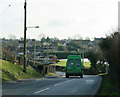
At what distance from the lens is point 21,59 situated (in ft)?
157

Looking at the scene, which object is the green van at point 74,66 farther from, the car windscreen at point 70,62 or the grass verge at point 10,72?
the grass verge at point 10,72

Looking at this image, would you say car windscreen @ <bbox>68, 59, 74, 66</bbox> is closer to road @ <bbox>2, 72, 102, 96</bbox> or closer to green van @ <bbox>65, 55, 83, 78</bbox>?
green van @ <bbox>65, 55, 83, 78</bbox>

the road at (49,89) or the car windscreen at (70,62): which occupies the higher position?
the car windscreen at (70,62)

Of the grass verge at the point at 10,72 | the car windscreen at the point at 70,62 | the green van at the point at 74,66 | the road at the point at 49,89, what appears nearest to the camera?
the road at the point at 49,89

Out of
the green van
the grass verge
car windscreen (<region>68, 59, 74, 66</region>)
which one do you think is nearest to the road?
the grass verge

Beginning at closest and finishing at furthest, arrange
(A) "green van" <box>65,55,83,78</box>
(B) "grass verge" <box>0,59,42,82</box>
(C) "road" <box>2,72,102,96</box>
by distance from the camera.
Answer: (C) "road" <box>2,72,102,96</box>, (B) "grass verge" <box>0,59,42,82</box>, (A) "green van" <box>65,55,83,78</box>

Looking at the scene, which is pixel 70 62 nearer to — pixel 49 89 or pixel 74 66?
pixel 74 66

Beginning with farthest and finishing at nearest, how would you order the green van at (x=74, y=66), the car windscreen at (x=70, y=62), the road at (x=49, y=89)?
the car windscreen at (x=70, y=62) → the green van at (x=74, y=66) → the road at (x=49, y=89)

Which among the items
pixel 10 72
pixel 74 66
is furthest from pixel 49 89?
pixel 74 66

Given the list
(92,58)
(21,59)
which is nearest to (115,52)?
(21,59)

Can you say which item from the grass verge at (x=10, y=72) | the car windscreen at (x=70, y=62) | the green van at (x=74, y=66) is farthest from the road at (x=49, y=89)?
the car windscreen at (x=70, y=62)

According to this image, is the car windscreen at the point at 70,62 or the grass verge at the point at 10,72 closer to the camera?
the grass verge at the point at 10,72

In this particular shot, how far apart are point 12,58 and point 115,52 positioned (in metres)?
28.1

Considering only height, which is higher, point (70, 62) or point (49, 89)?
point (70, 62)
